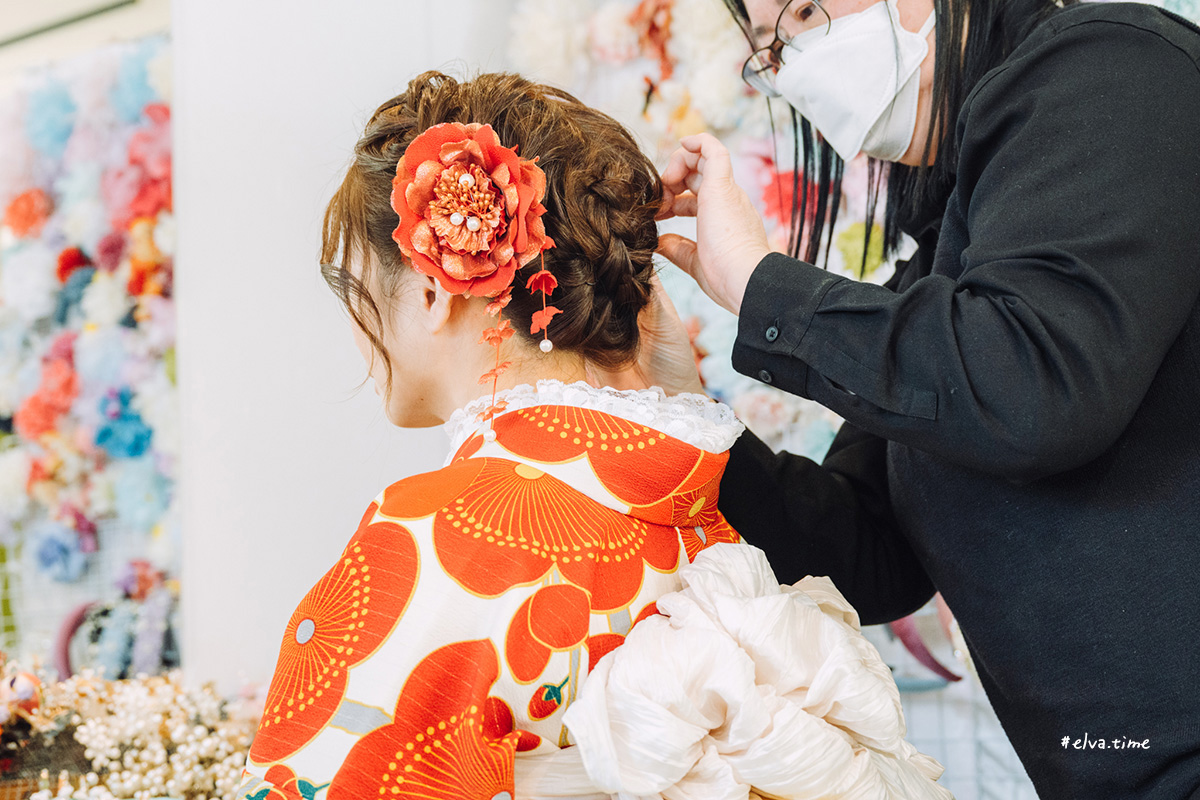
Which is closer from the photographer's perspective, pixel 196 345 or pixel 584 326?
pixel 584 326

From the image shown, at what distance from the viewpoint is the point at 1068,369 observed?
70 cm

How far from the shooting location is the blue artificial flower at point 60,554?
2131 mm

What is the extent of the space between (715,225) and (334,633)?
551 millimetres

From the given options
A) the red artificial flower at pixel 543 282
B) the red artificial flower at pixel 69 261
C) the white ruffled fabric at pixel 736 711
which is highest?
the red artificial flower at pixel 543 282

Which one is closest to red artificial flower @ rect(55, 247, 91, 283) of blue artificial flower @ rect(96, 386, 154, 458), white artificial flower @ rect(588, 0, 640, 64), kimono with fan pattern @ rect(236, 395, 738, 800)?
blue artificial flower @ rect(96, 386, 154, 458)

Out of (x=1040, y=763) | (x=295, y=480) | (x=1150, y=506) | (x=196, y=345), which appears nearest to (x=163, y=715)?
(x=295, y=480)

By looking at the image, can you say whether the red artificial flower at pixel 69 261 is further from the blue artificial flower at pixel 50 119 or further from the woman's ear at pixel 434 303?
the woman's ear at pixel 434 303

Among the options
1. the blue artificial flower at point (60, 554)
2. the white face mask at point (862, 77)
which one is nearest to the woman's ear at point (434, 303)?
the white face mask at point (862, 77)

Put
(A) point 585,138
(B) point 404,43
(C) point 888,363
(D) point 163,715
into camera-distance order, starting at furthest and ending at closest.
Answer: (B) point 404,43
(D) point 163,715
(A) point 585,138
(C) point 888,363

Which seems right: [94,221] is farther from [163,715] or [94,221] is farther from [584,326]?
[584,326]

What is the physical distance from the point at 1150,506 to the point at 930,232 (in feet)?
1.63

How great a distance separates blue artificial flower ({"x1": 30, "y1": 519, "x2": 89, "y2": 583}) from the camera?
2.13 metres

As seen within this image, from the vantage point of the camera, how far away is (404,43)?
1.78m

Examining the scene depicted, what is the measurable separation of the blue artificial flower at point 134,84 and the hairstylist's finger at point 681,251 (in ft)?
5.15
